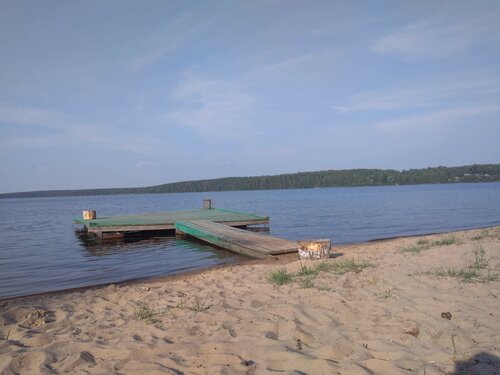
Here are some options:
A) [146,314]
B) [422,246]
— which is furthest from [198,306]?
[422,246]

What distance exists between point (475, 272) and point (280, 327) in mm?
3978

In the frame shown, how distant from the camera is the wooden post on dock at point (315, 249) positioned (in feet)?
30.1

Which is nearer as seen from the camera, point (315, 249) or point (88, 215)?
point (315, 249)

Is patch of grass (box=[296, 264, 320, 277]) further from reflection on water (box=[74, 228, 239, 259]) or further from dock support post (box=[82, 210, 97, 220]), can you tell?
dock support post (box=[82, 210, 97, 220])

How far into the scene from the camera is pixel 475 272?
6.59 m

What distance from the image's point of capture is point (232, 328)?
14.8 feet

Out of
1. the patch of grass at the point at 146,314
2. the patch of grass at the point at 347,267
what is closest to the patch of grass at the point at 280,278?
the patch of grass at the point at 347,267

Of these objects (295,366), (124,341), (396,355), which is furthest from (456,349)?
(124,341)

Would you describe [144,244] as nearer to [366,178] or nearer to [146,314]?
[146,314]

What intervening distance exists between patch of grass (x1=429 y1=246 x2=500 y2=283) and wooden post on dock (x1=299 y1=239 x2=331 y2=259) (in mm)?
2644

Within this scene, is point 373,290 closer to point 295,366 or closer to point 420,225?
point 295,366

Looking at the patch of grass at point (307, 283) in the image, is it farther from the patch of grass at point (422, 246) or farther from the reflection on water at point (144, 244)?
the reflection on water at point (144, 244)

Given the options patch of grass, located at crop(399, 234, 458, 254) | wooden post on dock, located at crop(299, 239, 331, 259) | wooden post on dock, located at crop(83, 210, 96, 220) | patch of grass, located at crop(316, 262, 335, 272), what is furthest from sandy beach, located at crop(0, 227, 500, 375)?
wooden post on dock, located at crop(83, 210, 96, 220)

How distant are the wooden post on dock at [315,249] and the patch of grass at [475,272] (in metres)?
2.64
